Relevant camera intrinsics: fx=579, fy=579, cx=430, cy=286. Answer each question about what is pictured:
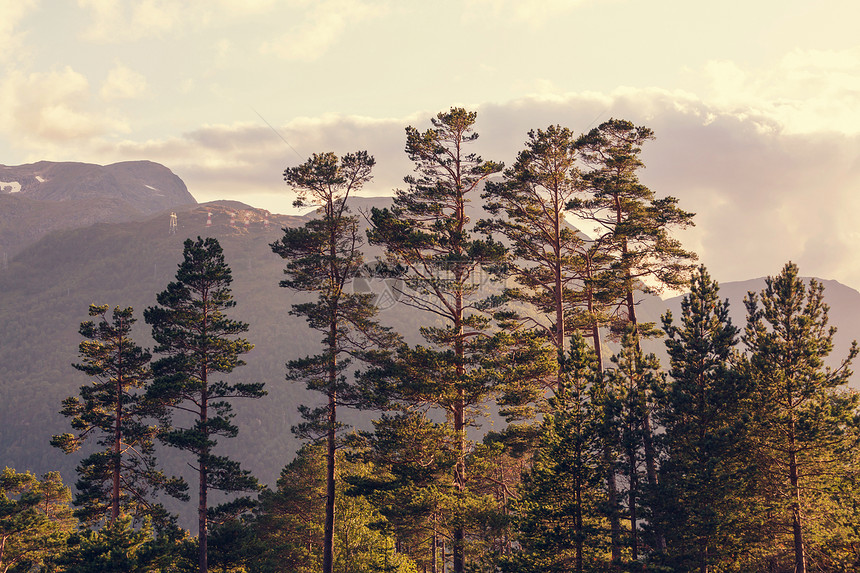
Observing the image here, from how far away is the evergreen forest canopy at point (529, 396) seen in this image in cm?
2202

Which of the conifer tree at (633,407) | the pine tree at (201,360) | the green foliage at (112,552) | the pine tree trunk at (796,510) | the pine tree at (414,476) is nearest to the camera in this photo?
the pine tree trunk at (796,510)

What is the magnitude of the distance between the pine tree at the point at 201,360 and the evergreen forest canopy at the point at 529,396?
0.11 m

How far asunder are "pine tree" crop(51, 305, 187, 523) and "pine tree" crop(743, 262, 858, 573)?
27965mm

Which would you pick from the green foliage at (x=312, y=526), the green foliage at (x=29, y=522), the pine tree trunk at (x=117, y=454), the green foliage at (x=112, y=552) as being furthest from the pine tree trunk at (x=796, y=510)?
the pine tree trunk at (x=117, y=454)

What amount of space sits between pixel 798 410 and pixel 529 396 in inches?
401

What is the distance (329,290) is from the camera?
26.8 metres

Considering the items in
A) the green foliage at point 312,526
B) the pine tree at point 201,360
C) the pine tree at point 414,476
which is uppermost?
the pine tree at point 201,360

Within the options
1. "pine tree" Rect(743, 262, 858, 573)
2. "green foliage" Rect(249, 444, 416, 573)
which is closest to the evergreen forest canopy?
"pine tree" Rect(743, 262, 858, 573)

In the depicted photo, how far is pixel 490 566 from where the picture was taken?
2430 cm

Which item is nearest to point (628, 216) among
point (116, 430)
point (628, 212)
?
point (628, 212)

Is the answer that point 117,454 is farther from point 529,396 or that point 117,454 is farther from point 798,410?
point 798,410

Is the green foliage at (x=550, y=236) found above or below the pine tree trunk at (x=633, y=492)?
above

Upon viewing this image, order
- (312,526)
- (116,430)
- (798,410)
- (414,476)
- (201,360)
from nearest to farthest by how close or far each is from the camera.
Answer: (798,410) < (414,476) < (201,360) < (116,430) < (312,526)

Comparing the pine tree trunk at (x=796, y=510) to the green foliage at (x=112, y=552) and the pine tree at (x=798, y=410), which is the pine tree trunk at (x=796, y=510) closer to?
the pine tree at (x=798, y=410)
